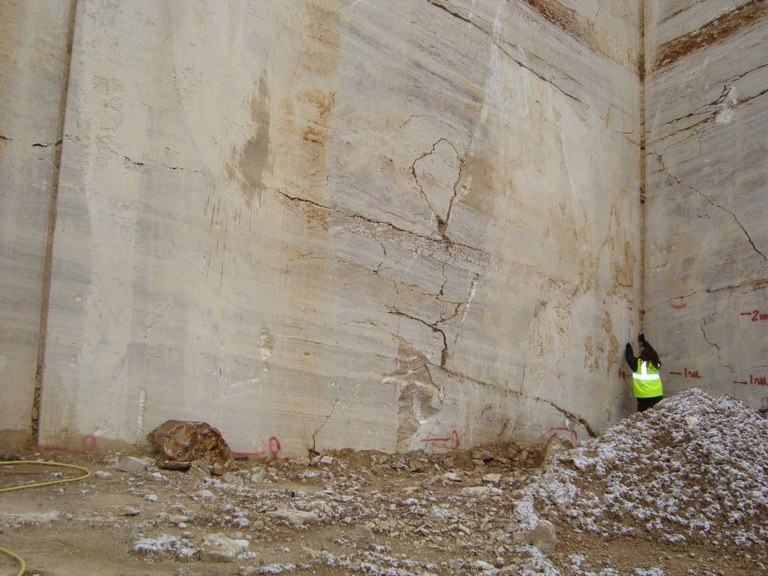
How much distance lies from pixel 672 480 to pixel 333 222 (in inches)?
87.1

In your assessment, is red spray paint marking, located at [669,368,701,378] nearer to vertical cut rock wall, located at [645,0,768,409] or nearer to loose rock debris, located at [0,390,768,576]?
vertical cut rock wall, located at [645,0,768,409]

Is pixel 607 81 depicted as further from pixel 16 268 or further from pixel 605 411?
pixel 16 268

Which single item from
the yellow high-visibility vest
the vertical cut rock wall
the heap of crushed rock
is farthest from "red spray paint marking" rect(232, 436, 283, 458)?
the vertical cut rock wall

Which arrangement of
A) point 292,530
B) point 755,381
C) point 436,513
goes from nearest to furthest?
1. point 292,530
2. point 436,513
3. point 755,381

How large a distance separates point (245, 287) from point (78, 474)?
119 cm

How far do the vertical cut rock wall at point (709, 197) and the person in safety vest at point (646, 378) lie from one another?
0.22 metres

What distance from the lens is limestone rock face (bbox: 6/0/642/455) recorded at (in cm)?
326

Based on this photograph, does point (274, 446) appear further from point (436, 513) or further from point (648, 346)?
point (648, 346)

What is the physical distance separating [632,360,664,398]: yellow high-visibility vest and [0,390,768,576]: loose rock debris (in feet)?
3.53

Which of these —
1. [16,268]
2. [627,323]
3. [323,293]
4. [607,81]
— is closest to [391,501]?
[323,293]

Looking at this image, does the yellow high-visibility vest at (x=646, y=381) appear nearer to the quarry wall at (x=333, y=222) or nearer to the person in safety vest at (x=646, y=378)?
the person in safety vest at (x=646, y=378)

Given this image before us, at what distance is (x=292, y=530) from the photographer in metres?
2.54

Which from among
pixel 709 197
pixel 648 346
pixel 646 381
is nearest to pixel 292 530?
pixel 646 381

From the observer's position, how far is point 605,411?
5.30 meters
